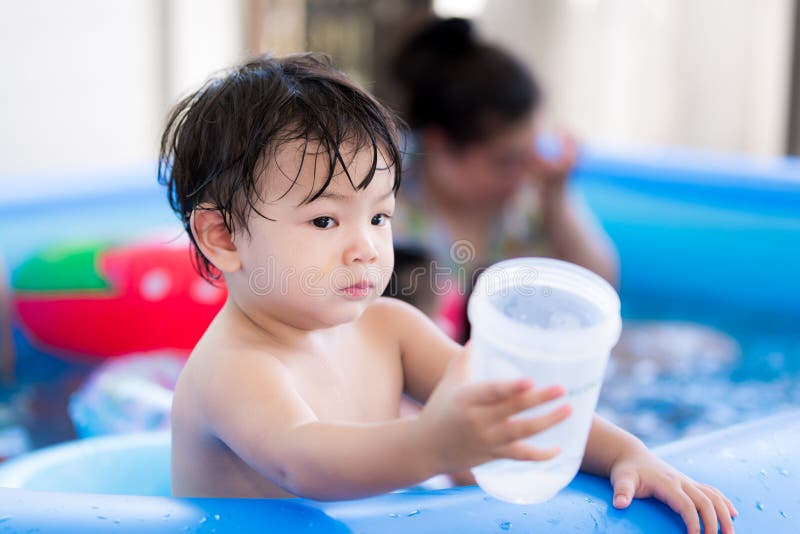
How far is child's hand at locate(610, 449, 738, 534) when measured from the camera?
2.43ft

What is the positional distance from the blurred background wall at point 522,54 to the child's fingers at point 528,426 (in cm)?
273

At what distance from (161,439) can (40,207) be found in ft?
3.99

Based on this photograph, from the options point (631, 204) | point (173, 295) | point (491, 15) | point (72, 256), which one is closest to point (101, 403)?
point (173, 295)

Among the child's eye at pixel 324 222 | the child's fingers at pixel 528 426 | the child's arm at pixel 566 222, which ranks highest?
the child's eye at pixel 324 222

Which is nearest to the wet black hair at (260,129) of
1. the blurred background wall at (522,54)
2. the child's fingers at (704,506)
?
the child's fingers at (704,506)

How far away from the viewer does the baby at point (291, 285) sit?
0.68 meters

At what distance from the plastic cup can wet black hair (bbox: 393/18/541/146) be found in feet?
3.96

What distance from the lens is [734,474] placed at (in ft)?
2.63

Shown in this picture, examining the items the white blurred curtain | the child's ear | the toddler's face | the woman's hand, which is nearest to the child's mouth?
the toddler's face

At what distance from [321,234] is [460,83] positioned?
117 cm

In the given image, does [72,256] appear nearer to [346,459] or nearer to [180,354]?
[180,354]

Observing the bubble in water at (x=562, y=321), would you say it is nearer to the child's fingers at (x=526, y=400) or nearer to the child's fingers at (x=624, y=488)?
the child's fingers at (x=526, y=400)

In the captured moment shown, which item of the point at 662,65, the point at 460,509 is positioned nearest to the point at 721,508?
the point at 460,509

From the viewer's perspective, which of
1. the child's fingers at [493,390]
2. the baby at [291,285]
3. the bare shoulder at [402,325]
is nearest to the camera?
the child's fingers at [493,390]
